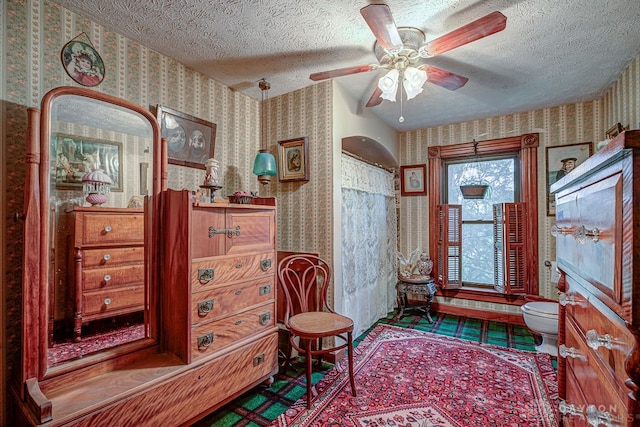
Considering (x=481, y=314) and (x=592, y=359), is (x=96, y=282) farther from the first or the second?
(x=481, y=314)

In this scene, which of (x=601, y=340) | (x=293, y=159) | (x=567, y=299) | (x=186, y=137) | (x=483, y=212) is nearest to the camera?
(x=601, y=340)

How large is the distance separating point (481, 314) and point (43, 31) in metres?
4.59

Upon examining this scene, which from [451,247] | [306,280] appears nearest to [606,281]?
[306,280]

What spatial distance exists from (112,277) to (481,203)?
3.89 metres

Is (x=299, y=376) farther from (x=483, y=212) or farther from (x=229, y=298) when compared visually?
(x=483, y=212)

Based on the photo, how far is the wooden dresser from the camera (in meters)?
0.54

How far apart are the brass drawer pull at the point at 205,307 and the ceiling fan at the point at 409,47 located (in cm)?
162

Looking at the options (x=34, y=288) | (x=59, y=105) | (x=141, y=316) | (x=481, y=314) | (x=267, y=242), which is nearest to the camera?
(x=34, y=288)

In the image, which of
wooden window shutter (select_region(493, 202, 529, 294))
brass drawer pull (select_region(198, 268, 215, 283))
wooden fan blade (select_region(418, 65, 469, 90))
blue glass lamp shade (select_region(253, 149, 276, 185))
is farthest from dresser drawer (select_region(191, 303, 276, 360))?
wooden window shutter (select_region(493, 202, 529, 294))

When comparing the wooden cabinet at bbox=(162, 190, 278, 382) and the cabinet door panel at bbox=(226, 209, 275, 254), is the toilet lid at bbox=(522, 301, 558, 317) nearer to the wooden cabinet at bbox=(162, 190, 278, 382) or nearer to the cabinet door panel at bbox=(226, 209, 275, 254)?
the wooden cabinet at bbox=(162, 190, 278, 382)

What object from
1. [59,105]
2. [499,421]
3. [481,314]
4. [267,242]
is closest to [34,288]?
[59,105]

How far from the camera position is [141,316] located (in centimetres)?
175

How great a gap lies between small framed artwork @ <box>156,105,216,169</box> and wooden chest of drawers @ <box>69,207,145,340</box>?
25.6 inches

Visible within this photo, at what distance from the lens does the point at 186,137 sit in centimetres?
224
